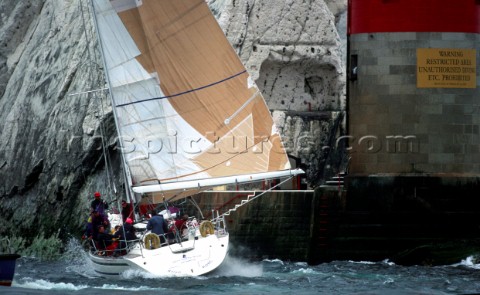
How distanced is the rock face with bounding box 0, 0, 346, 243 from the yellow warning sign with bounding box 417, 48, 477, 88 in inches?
344

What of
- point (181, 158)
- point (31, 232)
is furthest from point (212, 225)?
point (31, 232)

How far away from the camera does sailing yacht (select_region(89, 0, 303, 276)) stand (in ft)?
117

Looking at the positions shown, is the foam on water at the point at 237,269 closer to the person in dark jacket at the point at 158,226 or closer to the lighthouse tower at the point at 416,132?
the person in dark jacket at the point at 158,226

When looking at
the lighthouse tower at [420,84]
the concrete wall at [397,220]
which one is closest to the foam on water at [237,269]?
the concrete wall at [397,220]

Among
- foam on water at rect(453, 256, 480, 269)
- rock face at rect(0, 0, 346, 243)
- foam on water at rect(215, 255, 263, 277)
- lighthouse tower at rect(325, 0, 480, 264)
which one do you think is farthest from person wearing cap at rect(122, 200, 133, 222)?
foam on water at rect(453, 256, 480, 269)

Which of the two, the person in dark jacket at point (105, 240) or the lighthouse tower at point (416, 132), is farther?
the lighthouse tower at point (416, 132)

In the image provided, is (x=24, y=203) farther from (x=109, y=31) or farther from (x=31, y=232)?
(x=109, y=31)

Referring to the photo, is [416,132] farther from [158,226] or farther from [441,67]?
[158,226]

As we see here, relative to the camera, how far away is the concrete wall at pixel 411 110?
3738 cm

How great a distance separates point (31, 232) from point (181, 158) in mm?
11045

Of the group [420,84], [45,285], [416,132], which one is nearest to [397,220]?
[416,132]

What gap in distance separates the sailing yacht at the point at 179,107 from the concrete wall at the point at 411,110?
8.97 ft

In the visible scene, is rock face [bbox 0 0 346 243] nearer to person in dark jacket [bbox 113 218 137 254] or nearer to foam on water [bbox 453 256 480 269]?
person in dark jacket [bbox 113 218 137 254]

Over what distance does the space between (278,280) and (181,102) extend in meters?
5.26
